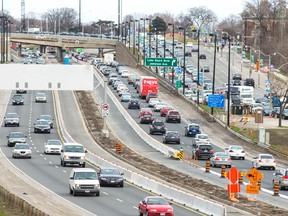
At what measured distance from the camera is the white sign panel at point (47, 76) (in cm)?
10412

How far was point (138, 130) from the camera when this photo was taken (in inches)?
3770

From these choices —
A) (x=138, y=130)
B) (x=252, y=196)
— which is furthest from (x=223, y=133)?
(x=252, y=196)

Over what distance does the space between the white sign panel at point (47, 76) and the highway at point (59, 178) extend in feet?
13.6

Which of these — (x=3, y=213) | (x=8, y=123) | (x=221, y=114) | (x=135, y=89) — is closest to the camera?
(x=3, y=213)

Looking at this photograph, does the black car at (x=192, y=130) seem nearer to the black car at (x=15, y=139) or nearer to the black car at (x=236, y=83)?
the black car at (x=15, y=139)

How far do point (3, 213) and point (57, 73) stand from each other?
60485 millimetres

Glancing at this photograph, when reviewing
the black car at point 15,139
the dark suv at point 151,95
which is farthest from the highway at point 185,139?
the black car at point 15,139

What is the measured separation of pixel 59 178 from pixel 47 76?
4464 cm

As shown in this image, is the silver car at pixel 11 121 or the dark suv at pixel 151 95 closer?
the silver car at pixel 11 121

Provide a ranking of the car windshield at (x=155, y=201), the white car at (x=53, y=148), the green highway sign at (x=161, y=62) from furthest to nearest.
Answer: the green highway sign at (x=161, y=62) < the white car at (x=53, y=148) < the car windshield at (x=155, y=201)

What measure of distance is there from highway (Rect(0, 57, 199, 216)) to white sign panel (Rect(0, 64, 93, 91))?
4146mm

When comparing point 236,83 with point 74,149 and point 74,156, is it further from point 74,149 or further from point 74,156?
point 74,156

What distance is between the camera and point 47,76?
104 meters

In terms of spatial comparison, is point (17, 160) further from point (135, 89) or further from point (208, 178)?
point (135, 89)
